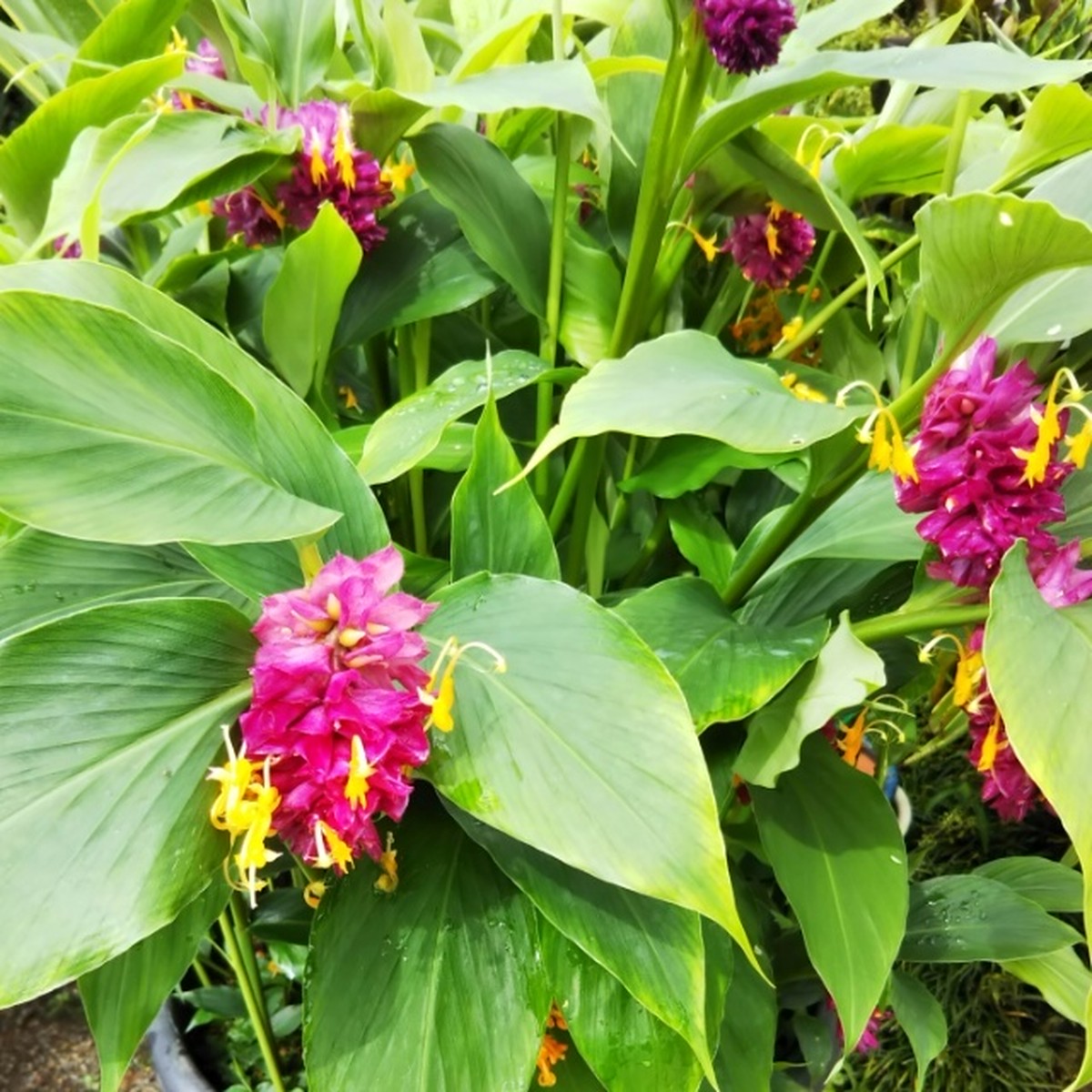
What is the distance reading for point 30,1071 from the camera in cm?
87

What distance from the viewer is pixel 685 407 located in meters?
0.27

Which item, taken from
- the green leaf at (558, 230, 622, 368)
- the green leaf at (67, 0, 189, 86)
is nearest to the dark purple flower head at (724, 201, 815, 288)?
the green leaf at (558, 230, 622, 368)

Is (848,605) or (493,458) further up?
(493,458)

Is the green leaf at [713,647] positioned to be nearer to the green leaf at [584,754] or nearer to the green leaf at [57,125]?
the green leaf at [584,754]

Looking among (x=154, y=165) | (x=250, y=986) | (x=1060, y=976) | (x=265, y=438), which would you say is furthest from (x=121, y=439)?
(x=1060, y=976)

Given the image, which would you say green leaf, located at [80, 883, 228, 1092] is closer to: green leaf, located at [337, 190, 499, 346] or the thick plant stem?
the thick plant stem

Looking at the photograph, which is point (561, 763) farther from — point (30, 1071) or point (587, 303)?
point (30, 1071)

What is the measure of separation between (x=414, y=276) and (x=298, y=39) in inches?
5.3

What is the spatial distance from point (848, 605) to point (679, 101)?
0.24m

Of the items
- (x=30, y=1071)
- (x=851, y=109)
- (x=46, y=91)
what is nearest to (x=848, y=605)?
(x=46, y=91)

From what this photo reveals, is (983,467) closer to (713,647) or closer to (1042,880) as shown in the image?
(713,647)

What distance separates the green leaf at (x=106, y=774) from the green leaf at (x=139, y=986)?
112 mm

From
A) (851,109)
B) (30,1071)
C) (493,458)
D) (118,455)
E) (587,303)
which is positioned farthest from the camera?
(851,109)

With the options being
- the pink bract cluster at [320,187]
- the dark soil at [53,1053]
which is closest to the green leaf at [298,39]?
the pink bract cluster at [320,187]
